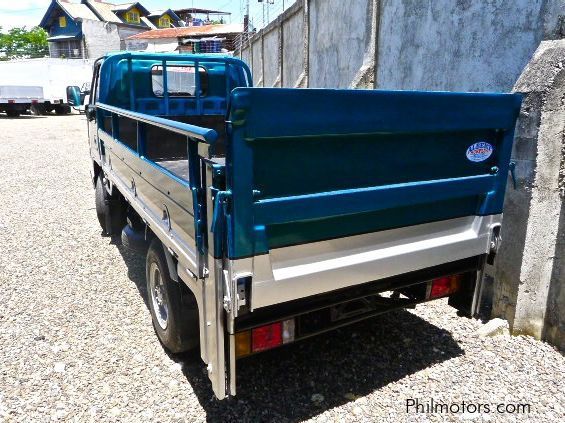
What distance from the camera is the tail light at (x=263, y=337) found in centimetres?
239

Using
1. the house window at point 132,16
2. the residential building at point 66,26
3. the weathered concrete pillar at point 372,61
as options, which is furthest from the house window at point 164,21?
the weathered concrete pillar at point 372,61

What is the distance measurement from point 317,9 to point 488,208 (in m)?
8.69

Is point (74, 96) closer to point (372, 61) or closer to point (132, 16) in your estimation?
point (372, 61)

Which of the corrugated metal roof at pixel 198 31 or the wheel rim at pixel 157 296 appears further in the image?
the corrugated metal roof at pixel 198 31

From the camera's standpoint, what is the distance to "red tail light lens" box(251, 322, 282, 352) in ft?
7.94

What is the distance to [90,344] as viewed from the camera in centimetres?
350

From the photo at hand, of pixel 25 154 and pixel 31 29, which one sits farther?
pixel 31 29

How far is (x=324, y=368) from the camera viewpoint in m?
3.18

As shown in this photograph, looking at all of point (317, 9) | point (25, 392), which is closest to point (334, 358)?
point (25, 392)

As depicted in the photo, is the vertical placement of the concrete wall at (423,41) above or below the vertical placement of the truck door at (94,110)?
above

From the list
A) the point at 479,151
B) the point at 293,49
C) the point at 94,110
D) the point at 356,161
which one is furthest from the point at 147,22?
the point at 356,161

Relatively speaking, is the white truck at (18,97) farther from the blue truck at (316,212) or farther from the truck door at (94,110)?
the blue truck at (316,212)

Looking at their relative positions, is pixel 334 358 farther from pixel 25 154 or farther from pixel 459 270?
pixel 25 154

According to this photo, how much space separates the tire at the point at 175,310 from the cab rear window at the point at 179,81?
2809 millimetres
